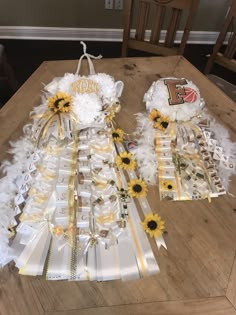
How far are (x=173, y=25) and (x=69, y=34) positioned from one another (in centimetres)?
125

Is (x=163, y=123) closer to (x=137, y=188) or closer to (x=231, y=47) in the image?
(x=137, y=188)

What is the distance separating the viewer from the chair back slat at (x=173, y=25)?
136 centimetres

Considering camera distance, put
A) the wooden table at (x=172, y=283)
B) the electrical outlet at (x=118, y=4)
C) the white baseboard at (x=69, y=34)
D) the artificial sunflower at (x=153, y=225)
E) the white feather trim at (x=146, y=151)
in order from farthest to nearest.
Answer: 1. the white baseboard at (x=69, y=34)
2. the electrical outlet at (x=118, y=4)
3. the white feather trim at (x=146, y=151)
4. the artificial sunflower at (x=153, y=225)
5. the wooden table at (x=172, y=283)

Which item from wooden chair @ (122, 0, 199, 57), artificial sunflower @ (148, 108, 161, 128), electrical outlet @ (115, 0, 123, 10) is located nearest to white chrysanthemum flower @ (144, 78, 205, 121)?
artificial sunflower @ (148, 108, 161, 128)

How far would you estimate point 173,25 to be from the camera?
55.1 inches

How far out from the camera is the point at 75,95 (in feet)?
3.11

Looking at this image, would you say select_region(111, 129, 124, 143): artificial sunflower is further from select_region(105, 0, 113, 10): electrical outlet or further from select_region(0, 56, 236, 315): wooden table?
select_region(105, 0, 113, 10): electrical outlet

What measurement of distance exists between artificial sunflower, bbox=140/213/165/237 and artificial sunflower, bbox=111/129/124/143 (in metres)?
0.28

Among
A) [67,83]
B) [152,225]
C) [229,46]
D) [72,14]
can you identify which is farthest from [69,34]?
[152,225]

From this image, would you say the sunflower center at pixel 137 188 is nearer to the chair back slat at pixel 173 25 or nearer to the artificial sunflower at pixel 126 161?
the artificial sunflower at pixel 126 161

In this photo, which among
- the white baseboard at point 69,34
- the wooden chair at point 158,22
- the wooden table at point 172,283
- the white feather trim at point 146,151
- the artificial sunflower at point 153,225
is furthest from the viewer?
the white baseboard at point 69,34

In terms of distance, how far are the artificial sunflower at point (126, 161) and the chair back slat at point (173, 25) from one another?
0.81m

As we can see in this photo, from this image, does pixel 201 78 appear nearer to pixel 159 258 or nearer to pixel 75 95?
pixel 75 95

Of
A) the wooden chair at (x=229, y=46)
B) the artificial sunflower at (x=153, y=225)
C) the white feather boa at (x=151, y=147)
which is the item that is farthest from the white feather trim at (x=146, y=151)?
the wooden chair at (x=229, y=46)
